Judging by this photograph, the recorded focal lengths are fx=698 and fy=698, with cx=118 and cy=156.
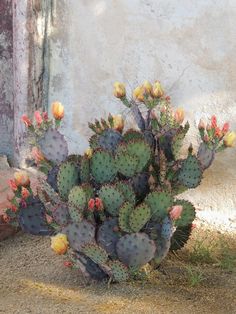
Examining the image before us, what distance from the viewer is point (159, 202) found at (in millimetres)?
3760

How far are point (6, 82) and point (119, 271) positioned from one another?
264 centimetres

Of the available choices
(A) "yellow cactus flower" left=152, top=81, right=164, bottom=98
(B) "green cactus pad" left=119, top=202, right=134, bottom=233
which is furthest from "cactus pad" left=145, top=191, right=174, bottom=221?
(A) "yellow cactus flower" left=152, top=81, right=164, bottom=98

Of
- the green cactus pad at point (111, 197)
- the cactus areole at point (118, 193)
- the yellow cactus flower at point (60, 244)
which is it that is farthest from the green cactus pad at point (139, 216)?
the yellow cactus flower at point (60, 244)

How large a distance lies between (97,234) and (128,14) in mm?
1790

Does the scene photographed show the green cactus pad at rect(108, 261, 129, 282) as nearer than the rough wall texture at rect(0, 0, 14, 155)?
Yes

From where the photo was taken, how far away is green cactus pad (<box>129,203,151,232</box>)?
12.0 ft

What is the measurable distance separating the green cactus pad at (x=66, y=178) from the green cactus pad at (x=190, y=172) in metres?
0.63

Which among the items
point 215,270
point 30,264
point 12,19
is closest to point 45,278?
point 30,264

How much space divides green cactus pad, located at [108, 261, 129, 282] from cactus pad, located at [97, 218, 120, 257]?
7 centimetres

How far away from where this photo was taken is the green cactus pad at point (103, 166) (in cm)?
380

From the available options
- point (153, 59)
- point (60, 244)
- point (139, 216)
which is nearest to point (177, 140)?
point (139, 216)

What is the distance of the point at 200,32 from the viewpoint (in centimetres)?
465

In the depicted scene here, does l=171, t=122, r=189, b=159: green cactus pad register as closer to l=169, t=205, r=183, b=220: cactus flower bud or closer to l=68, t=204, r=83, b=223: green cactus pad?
l=169, t=205, r=183, b=220: cactus flower bud

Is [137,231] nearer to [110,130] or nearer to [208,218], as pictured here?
[110,130]
